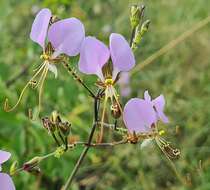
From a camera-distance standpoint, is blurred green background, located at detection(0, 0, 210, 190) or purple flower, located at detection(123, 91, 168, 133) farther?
blurred green background, located at detection(0, 0, 210, 190)

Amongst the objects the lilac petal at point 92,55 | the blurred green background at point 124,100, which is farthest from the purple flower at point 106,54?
the blurred green background at point 124,100

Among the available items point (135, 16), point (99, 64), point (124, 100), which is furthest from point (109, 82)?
point (124, 100)

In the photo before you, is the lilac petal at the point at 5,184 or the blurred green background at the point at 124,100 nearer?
the lilac petal at the point at 5,184

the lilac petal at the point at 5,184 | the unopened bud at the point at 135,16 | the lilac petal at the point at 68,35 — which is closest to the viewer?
the lilac petal at the point at 5,184

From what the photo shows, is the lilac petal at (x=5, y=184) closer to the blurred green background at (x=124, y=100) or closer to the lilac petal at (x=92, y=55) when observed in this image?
the lilac petal at (x=92, y=55)

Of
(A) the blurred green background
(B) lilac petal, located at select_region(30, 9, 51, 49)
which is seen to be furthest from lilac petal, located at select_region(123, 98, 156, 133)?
(A) the blurred green background

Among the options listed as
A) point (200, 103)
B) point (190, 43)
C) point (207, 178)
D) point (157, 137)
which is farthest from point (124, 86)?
point (157, 137)

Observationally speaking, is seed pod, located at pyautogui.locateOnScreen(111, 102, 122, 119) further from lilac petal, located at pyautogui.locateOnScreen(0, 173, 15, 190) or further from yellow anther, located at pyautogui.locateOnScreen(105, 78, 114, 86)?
lilac petal, located at pyautogui.locateOnScreen(0, 173, 15, 190)
